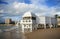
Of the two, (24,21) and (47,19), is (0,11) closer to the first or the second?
(24,21)

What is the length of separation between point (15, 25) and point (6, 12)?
0.27 meters

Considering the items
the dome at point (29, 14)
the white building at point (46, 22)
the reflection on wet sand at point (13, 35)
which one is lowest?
the reflection on wet sand at point (13, 35)

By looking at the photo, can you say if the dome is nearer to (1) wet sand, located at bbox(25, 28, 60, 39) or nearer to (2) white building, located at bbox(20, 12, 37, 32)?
(2) white building, located at bbox(20, 12, 37, 32)

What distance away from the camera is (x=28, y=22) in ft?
7.77

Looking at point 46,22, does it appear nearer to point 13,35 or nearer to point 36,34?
point 36,34

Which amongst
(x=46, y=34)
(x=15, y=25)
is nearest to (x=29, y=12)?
(x=15, y=25)

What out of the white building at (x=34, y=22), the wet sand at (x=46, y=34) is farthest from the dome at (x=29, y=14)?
the wet sand at (x=46, y=34)

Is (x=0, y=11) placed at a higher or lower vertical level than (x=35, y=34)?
higher

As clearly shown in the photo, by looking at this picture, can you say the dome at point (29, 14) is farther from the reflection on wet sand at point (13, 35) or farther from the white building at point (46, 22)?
the reflection on wet sand at point (13, 35)

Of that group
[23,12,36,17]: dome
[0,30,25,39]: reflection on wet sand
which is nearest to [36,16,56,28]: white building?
[23,12,36,17]: dome

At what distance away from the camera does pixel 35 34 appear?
2.36 m

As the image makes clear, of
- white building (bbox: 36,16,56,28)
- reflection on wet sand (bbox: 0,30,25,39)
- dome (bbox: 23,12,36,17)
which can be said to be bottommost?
reflection on wet sand (bbox: 0,30,25,39)

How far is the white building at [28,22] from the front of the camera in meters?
2.34

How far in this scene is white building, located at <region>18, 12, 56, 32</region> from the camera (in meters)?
2.35
